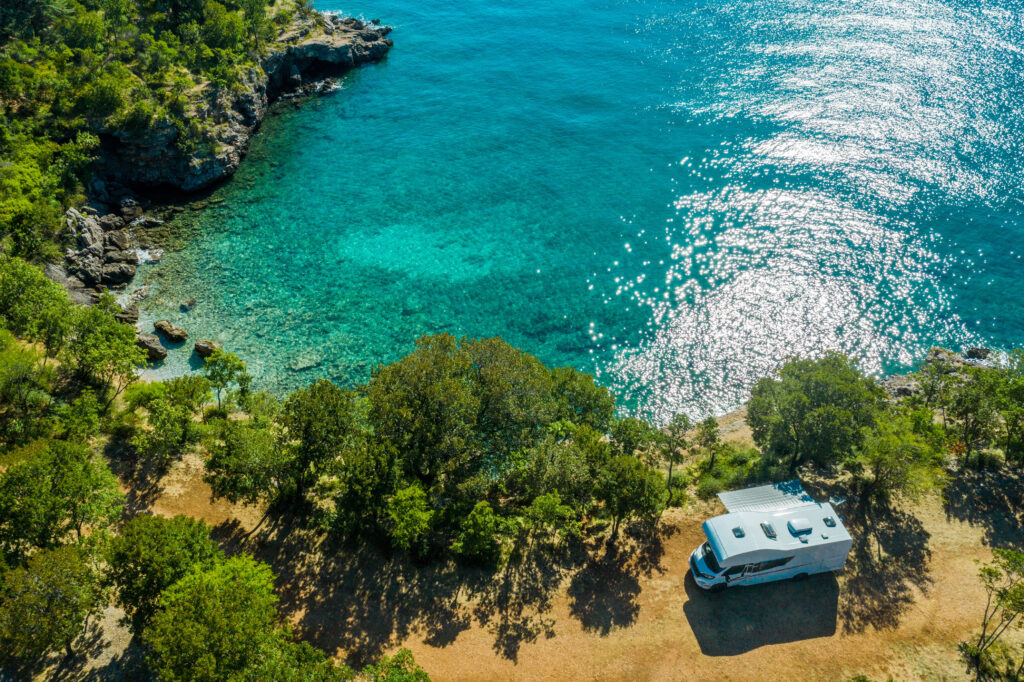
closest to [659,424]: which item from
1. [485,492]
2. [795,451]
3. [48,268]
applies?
[795,451]

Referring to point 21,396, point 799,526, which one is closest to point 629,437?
point 799,526

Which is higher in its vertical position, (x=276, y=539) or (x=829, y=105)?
(x=829, y=105)

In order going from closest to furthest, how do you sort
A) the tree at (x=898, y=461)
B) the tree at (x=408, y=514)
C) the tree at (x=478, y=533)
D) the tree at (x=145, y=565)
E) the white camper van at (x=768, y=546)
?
the tree at (x=145, y=565), the white camper van at (x=768, y=546), the tree at (x=408, y=514), the tree at (x=478, y=533), the tree at (x=898, y=461)

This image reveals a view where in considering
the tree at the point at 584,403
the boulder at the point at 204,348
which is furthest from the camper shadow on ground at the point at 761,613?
the boulder at the point at 204,348

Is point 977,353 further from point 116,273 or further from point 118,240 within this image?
point 118,240

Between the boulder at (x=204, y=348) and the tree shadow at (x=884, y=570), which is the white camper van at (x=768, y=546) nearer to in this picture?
the tree shadow at (x=884, y=570)

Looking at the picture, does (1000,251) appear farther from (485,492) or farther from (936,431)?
(485,492)
